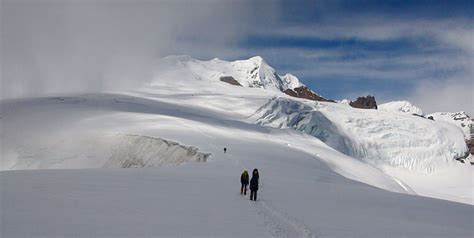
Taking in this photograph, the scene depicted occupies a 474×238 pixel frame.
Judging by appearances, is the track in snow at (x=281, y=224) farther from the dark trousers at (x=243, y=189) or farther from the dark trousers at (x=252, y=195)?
the dark trousers at (x=243, y=189)

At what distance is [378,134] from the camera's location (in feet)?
381

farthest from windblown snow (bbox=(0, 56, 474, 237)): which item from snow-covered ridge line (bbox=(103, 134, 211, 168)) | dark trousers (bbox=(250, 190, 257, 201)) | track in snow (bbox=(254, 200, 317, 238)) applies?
dark trousers (bbox=(250, 190, 257, 201))

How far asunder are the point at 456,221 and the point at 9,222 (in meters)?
17.2

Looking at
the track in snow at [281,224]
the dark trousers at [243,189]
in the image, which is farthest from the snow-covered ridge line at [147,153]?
the track in snow at [281,224]

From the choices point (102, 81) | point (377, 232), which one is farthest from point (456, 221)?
point (102, 81)

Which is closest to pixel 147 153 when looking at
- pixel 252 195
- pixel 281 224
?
pixel 252 195

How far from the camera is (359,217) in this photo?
17703mm

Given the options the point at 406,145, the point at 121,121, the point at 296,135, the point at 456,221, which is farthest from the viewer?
the point at 406,145

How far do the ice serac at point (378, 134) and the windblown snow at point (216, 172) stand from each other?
12.2 inches

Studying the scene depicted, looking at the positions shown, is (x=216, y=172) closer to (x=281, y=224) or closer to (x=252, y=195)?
(x=252, y=195)

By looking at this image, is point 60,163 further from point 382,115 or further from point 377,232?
point 382,115

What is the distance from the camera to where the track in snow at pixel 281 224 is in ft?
43.1

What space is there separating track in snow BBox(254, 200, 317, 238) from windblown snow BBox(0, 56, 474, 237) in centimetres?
6

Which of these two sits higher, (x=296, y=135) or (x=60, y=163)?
(x=296, y=135)
